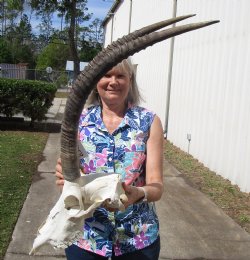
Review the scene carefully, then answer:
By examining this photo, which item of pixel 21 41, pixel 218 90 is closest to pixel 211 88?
pixel 218 90

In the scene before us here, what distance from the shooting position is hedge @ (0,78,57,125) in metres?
12.0

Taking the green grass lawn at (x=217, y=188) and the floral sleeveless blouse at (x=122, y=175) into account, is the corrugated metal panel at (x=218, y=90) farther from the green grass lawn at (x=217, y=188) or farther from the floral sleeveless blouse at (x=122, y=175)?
the floral sleeveless blouse at (x=122, y=175)

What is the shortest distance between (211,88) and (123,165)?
6.36 m

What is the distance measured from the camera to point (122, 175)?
2457mm

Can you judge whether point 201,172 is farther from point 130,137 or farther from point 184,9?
point 130,137

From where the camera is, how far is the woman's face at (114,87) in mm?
2514

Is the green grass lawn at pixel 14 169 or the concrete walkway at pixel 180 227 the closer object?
the concrete walkway at pixel 180 227

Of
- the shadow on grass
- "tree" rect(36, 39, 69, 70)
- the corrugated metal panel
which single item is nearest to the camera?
the corrugated metal panel

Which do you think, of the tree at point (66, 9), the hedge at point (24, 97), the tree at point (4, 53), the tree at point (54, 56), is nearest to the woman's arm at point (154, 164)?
the hedge at point (24, 97)

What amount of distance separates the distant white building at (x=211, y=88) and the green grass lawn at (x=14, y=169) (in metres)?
2.05

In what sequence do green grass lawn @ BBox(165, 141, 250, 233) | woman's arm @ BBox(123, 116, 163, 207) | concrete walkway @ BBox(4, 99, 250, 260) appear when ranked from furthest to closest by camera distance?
green grass lawn @ BBox(165, 141, 250, 233), concrete walkway @ BBox(4, 99, 250, 260), woman's arm @ BBox(123, 116, 163, 207)

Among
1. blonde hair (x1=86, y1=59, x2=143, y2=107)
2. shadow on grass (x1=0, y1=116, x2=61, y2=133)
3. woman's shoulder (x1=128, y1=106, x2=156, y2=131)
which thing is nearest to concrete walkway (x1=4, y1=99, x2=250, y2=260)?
blonde hair (x1=86, y1=59, x2=143, y2=107)

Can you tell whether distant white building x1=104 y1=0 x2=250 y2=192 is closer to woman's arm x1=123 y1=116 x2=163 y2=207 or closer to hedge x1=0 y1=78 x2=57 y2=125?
woman's arm x1=123 y1=116 x2=163 y2=207

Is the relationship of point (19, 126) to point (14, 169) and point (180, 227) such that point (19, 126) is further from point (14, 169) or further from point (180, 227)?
point (180, 227)
